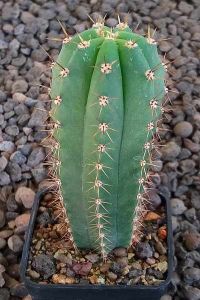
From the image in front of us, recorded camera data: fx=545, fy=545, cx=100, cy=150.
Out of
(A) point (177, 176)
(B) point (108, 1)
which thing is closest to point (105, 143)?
(A) point (177, 176)

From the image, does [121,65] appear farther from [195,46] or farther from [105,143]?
[195,46]

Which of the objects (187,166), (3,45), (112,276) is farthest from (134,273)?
(3,45)

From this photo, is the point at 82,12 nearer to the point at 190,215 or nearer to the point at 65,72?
the point at 190,215

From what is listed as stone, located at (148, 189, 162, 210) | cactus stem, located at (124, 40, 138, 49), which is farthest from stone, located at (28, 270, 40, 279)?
cactus stem, located at (124, 40, 138, 49)

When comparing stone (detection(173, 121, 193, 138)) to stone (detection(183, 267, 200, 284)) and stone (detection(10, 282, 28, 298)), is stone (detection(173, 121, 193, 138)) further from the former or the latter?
stone (detection(10, 282, 28, 298))

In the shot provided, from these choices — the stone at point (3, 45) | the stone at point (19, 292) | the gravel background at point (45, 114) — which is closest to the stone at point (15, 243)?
the gravel background at point (45, 114)

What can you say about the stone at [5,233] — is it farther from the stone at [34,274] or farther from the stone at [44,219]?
the stone at [34,274]
